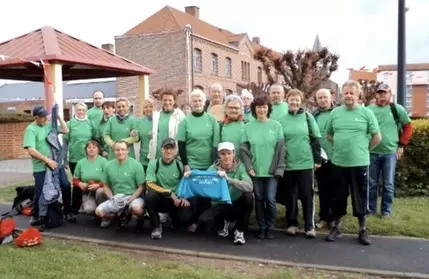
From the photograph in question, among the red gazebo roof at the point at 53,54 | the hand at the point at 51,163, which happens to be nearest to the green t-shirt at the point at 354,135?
the hand at the point at 51,163

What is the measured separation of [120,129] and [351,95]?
3.53 metres

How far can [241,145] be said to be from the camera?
582 centimetres

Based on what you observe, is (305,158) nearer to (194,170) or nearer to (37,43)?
(194,170)

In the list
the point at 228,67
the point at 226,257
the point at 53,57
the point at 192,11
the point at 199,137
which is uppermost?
the point at 192,11

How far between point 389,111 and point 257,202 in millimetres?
2543

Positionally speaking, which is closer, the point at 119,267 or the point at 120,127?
the point at 119,267

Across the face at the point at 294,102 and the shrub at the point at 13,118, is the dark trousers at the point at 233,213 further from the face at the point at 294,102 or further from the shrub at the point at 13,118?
the shrub at the point at 13,118

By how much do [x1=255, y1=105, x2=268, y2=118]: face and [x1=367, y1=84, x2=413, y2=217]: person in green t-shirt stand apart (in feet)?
6.34

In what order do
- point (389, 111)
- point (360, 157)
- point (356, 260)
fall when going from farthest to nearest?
1. point (389, 111)
2. point (360, 157)
3. point (356, 260)

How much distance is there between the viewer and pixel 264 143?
18.7 ft

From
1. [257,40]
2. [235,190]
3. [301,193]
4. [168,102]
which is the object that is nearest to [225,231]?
[235,190]

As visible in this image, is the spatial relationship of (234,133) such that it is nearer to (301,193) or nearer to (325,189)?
(301,193)

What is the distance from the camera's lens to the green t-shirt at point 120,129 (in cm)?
702

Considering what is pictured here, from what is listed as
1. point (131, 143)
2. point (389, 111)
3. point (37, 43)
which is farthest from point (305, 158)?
point (37, 43)
